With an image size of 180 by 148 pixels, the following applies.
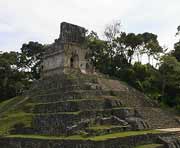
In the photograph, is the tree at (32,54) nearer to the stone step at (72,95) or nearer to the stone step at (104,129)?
the stone step at (72,95)

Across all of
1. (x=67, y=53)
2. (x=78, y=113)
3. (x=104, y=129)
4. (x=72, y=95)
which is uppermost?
(x=67, y=53)

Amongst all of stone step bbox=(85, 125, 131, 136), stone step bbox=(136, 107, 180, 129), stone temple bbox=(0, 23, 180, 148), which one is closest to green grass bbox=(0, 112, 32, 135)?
stone temple bbox=(0, 23, 180, 148)

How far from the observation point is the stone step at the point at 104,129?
1766 centimetres

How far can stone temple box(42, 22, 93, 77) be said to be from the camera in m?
28.2

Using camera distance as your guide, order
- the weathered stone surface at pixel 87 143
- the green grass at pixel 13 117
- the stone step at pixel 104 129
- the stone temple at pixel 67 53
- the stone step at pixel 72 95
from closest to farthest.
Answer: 1. the weathered stone surface at pixel 87 143
2. the stone step at pixel 104 129
3. the green grass at pixel 13 117
4. the stone step at pixel 72 95
5. the stone temple at pixel 67 53

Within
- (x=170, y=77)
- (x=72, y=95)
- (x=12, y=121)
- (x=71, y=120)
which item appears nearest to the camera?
(x=71, y=120)

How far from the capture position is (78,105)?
68.3 ft

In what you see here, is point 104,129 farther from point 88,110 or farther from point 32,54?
point 32,54

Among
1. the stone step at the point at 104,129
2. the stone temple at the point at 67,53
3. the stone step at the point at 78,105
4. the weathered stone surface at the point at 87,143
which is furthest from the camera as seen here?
the stone temple at the point at 67,53

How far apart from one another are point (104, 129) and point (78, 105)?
3.32 metres

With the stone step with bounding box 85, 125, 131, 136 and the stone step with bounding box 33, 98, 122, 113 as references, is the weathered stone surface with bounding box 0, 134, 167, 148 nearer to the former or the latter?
the stone step with bounding box 85, 125, 131, 136

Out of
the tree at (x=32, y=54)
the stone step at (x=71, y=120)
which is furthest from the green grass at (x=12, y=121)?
the tree at (x=32, y=54)

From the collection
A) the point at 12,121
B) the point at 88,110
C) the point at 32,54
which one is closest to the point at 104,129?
the point at 88,110

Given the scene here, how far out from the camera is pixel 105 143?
16.3 metres
